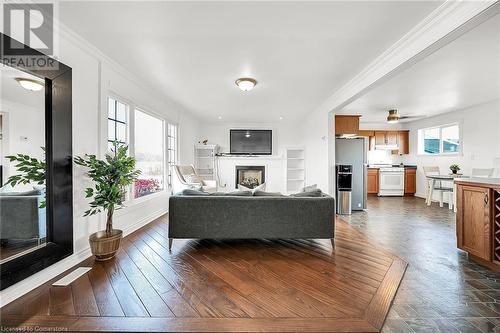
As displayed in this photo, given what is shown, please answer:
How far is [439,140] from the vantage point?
247 inches

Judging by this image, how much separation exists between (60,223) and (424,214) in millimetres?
6218

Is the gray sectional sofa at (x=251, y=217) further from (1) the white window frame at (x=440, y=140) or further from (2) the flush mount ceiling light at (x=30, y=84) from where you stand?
(1) the white window frame at (x=440, y=140)

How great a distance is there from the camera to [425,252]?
2.73 metres

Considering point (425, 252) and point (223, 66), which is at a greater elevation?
point (223, 66)

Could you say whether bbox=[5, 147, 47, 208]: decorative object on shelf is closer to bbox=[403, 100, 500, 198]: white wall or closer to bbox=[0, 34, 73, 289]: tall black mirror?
bbox=[0, 34, 73, 289]: tall black mirror

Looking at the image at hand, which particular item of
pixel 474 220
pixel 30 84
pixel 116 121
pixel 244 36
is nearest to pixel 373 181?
pixel 474 220

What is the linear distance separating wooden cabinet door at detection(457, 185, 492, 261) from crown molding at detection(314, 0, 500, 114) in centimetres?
163

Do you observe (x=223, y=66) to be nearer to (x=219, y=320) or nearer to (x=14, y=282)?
(x=219, y=320)

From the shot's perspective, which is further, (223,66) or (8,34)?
(223,66)

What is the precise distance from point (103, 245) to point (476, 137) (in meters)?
7.81

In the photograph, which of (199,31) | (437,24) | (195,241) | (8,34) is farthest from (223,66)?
(195,241)

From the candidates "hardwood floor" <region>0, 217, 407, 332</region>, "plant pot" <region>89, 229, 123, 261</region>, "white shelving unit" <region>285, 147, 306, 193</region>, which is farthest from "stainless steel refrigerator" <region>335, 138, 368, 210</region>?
"plant pot" <region>89, 229, 123, 261</region>

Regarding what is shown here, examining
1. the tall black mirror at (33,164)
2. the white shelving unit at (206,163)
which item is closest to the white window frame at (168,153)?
the white shelving unit at (206,163)

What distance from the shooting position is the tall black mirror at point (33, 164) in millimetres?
1824
